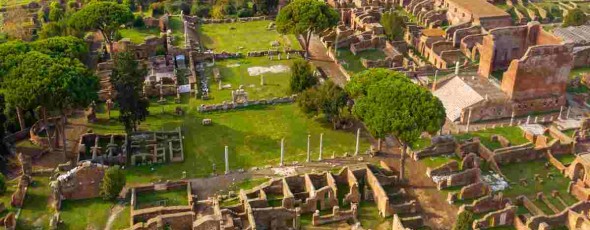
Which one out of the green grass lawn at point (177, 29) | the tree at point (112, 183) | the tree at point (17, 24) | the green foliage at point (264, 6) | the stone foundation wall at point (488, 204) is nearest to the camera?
the stone foundation wall at point (488, 204)

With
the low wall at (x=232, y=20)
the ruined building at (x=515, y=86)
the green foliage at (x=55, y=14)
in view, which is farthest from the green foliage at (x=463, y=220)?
the green foliage at (x=55, y=14)

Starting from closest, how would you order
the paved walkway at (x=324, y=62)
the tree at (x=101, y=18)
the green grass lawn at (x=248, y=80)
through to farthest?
1. the green grass lawn at (x=248, y=80)
2. the paved walkway at (x=324, y=62)
3. the tree at (x=101, y=18)

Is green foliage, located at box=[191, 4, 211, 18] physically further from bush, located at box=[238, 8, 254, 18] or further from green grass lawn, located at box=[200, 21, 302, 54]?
bush, located at box=[238, 8, 254, 18]

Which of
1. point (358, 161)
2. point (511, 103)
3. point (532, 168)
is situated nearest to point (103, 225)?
point (358, 161)

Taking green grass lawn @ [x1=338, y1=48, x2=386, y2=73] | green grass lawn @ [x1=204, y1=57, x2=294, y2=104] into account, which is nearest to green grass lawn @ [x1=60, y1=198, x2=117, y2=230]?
green grass lawn @ [x1=204, y1=57, x2=294, y2=104]

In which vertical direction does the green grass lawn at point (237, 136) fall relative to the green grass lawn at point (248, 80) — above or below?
below

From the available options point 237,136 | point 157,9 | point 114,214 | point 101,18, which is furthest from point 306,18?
point 114,214

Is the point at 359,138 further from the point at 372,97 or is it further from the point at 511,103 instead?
the point at 511,103

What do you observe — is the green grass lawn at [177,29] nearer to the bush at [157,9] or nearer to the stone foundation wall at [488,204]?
the bush at [157,9]

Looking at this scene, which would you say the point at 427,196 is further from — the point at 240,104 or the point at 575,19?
the point at 575,19
